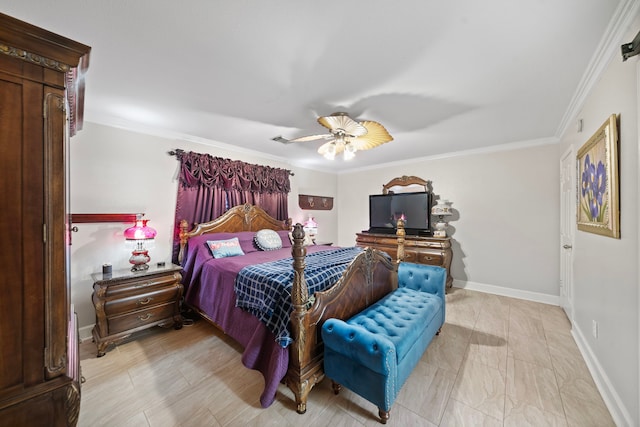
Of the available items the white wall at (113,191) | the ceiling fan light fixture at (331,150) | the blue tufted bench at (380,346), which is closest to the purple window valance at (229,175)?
the white wall at (113,191)

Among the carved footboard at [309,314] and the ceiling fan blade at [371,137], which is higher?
the ceiling fan blade at [371,137]

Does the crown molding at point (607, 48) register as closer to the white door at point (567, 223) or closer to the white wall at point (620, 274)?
the white wall at point (620, 274)

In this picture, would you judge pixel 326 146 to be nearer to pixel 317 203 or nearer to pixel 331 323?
pixel 331 323

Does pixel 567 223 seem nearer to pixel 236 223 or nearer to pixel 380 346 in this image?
pixel 380 346

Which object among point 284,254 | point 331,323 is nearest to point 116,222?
point 284,254

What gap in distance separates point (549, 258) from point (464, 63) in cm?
340

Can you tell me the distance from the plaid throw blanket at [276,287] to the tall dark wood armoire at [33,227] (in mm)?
1091

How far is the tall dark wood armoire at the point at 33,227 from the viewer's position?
2.54ft

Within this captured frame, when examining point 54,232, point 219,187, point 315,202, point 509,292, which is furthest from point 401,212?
point 54,232

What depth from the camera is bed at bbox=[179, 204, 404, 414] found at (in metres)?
1.70

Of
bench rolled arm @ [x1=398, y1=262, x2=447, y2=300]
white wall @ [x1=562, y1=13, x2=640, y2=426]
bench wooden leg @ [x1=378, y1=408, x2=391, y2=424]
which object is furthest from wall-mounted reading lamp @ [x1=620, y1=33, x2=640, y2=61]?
bench wooden leg @ [x1=378, y1=408, x2=391, y2=424]

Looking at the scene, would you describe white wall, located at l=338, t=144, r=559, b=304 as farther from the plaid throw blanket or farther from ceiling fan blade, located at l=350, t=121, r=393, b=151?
the plaid throw blanket

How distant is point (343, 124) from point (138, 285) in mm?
2673

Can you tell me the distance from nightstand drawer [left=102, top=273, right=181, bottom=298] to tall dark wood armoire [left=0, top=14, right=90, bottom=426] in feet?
6.01
